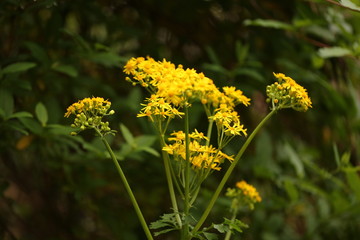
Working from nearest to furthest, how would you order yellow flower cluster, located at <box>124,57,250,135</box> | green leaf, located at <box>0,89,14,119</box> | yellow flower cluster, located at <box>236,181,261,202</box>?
yellow flower cluster, located at <box>124,57,250,135</box>, yellow flower cluster, located at <box>236,181,261,202</box>, green leaf, located at <box>0,89,14,119</box>

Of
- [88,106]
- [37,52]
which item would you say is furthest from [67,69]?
[88,106]

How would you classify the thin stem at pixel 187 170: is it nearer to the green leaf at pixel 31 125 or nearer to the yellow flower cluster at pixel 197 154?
the yellow flower cluster at pixel 197 154

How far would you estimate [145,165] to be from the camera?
1.64 meters

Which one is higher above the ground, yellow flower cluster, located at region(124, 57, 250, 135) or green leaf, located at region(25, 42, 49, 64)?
yellow flower cluster, located at region(124, 57, 250, 135)

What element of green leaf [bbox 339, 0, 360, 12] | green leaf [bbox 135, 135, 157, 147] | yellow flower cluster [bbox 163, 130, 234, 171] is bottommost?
green leaf [bbox 135, 135, 157, 147]

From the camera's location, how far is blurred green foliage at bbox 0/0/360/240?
1.52 m

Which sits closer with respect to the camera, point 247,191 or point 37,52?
point 247,191

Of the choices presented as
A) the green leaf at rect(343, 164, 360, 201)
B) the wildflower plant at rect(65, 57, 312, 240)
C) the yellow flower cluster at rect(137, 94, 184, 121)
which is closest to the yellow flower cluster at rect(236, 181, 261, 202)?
the wildflower plant at rect(65, 57, 312, 240)

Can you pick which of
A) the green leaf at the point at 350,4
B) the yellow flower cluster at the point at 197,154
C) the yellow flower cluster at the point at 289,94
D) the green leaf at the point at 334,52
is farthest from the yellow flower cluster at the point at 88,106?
the green leaf at the point at 334,52

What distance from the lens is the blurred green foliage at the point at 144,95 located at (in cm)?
152

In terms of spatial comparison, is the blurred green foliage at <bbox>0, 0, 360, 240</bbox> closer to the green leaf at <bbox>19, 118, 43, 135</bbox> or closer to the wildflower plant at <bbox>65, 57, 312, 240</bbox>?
the green leaf at <bbox>19, 118, 43, 135</bbox>

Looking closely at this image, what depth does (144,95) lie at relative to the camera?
193cm

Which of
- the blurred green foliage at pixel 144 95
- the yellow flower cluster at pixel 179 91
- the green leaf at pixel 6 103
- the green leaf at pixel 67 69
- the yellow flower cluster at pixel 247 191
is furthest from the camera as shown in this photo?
the blurred green foliage at pixel 144 95

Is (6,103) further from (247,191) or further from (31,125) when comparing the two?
(247,191)
